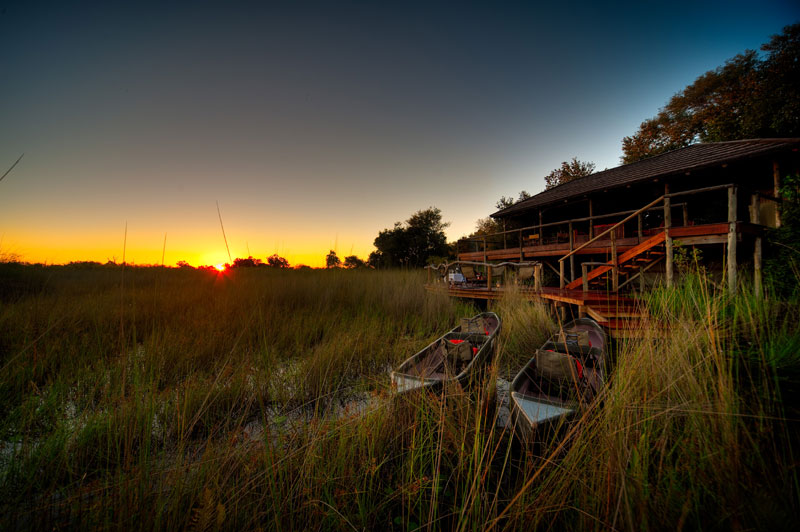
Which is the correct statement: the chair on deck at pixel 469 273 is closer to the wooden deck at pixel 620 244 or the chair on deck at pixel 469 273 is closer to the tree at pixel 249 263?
the wooden deck at pixel 620 244

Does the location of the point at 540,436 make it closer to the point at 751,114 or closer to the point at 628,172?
the point at 628,172

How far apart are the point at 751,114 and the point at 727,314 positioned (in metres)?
20.3

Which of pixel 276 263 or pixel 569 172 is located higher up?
pixel 569 172

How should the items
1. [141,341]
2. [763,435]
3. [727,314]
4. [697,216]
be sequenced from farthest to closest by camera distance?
[697,216]
[141,341]
[727,314]
[763,435]

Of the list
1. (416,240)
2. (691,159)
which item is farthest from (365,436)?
(416,240)

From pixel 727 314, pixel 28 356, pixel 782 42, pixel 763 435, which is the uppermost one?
pixel 782 42

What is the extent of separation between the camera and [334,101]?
1240 cm

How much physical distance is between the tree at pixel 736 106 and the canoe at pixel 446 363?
1990 centimetres

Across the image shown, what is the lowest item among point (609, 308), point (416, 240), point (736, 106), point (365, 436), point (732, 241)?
point (365, 436)

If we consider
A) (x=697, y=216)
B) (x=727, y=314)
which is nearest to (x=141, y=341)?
(x=727, y=314)

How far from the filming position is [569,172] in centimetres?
2416

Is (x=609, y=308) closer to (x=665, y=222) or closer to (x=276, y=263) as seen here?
(x=665, y=222)

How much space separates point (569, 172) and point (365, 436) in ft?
94.3

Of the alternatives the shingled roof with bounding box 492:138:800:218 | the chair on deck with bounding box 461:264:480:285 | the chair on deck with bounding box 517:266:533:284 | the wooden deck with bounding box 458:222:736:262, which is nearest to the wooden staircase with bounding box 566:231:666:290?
the wooden deck with bounding box 458:222:736:262
